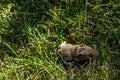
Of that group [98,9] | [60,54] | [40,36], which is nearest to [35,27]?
[40,36]

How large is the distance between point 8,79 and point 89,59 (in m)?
0.81

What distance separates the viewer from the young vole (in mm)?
3424

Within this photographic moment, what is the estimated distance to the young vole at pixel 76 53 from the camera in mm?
3424

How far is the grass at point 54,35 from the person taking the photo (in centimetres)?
349

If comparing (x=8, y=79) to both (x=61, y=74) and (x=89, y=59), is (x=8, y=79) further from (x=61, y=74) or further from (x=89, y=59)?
(x=89, y=59)

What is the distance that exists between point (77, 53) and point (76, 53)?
11mm

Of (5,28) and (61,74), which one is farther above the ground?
(5,28)

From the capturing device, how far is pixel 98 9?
12.1 feet

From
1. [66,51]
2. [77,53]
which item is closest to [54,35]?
[66,51]

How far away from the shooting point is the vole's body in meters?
3.42

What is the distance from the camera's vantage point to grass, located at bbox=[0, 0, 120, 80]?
11.5 ft

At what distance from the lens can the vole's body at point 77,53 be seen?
342 cm

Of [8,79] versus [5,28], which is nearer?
[8,79]

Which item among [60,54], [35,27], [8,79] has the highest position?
[35,27]
